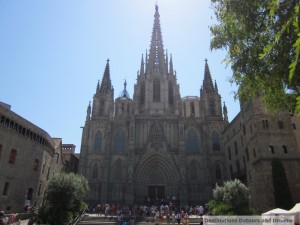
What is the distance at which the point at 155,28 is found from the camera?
6156 cm

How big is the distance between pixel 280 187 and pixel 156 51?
39.3 metres

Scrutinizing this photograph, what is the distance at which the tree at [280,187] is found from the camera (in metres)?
24.0

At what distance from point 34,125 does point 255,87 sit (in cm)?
2517

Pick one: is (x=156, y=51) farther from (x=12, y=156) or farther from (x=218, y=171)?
(x=12, y=156)

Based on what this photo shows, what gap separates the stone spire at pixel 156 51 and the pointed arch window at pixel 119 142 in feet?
47.6

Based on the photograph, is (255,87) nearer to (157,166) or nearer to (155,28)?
(157,166)

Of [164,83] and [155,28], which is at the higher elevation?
[155,28]

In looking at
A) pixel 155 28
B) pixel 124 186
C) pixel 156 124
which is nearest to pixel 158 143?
pixel 156 124

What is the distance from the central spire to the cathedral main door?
22.2m

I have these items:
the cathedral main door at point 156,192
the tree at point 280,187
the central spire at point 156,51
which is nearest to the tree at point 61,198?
the tree at point 280,187

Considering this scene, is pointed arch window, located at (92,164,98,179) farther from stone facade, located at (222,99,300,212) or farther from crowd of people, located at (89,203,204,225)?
stone facade, located at (222,99,300,212)

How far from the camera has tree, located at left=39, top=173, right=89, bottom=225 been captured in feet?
65.6

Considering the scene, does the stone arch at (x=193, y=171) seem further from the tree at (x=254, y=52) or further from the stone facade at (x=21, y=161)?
the tree at (x=254, y=52)

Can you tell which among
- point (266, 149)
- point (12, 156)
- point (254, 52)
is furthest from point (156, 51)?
point (254, 52)
